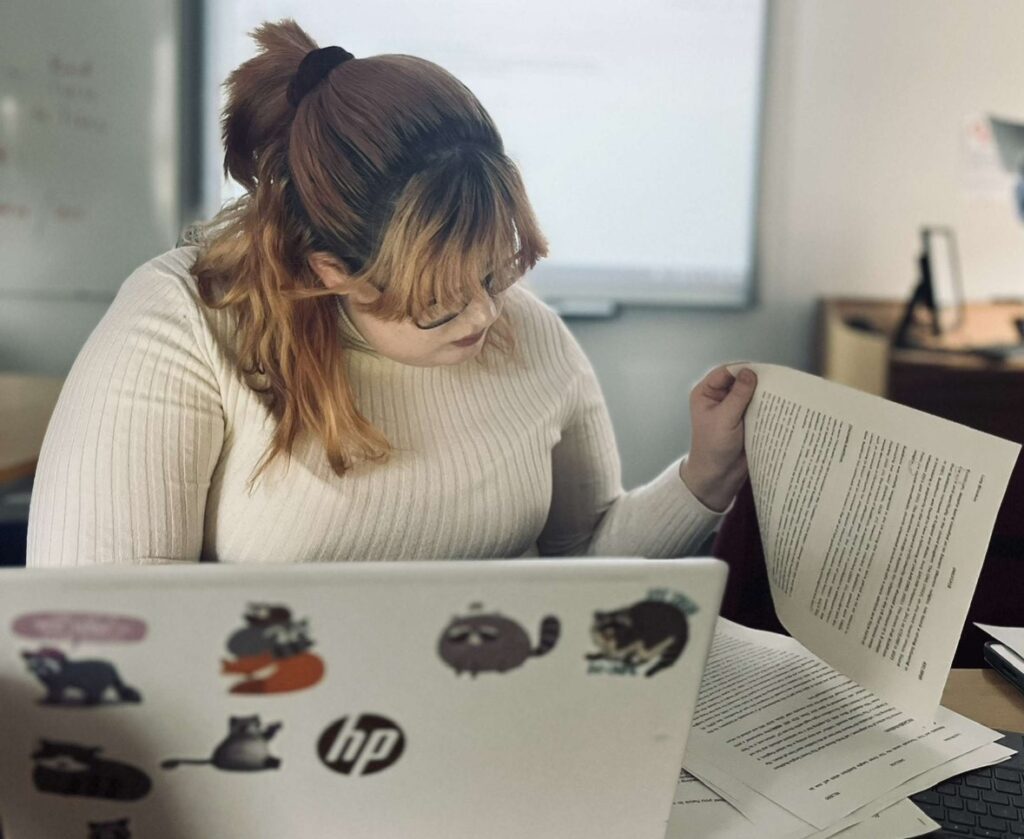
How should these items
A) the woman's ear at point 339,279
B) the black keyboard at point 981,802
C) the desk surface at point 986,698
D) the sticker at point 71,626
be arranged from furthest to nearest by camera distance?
the woman's ear at point 339,279
the desk surface at point 986,698
the black keyboard at point 981,802
the sticker at point 71,626

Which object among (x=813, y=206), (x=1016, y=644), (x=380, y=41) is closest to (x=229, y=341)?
(x=1016, y=644)

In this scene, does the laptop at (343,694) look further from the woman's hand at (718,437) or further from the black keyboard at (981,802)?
the woman's hand at (718,437)

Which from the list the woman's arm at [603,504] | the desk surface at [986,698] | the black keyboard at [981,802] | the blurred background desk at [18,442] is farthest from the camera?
the blurred background desk at [18,442]

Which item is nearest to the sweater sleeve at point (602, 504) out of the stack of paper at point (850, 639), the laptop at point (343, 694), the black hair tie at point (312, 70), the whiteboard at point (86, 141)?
the stack of paper at point (850, 639)

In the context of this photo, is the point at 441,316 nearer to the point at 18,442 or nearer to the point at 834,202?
the point at 18,442

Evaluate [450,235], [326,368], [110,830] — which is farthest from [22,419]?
[110,830]

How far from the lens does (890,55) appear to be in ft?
8.40

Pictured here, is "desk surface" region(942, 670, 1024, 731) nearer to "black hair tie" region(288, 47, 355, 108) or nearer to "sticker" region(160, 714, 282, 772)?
"sticker" region(160, 714, 282, 772)

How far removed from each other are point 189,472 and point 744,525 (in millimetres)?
546

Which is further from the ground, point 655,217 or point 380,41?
point 380,41

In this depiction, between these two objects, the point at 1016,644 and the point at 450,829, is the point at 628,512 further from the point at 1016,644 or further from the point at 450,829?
the point at 450,829

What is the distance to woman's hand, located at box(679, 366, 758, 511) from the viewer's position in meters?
0.94

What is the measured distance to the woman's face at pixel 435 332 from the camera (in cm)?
89

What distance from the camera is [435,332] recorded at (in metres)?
0.91
